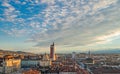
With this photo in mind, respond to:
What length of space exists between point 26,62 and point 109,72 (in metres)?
19.1

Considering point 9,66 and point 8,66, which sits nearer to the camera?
point 8,66

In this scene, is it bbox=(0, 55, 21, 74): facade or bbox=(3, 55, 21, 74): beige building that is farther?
bbox=(3, 55, 21, 74): beige building

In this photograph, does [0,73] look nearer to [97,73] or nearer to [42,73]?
[42,73]

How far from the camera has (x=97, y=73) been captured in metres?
34.8

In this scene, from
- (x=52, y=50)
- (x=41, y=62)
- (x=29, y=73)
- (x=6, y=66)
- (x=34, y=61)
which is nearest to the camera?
(x=29, y=73)

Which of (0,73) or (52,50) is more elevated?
(52,50)

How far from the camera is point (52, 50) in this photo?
192 ft

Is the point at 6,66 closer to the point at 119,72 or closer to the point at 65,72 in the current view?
the point at 65,72

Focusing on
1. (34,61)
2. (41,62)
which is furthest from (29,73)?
(34,61)

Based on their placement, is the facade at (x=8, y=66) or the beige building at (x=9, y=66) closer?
the facade at (x=8, y=66)

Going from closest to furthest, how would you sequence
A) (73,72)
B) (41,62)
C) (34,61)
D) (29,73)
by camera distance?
(29,73), (73,72), (41,62), (34,61)

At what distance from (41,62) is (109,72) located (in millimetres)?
14988

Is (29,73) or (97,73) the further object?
(97,73)

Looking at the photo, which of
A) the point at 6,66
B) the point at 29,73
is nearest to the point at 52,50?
the point at 6,66
